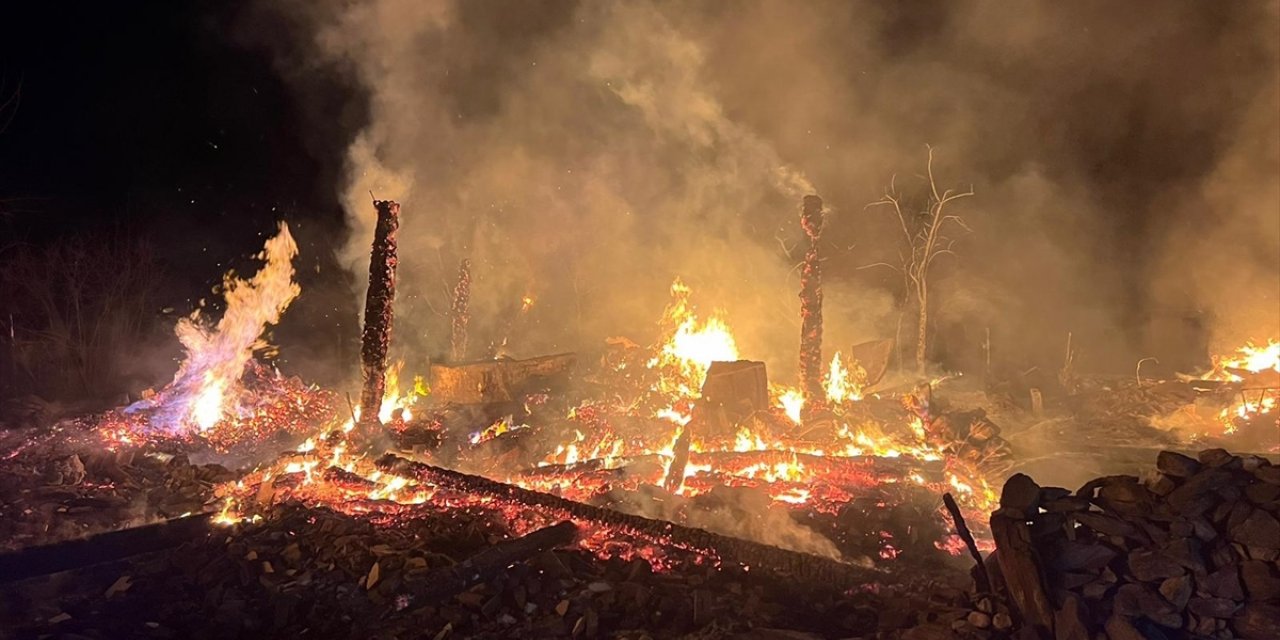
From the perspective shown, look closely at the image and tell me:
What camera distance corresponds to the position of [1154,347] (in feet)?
85.0

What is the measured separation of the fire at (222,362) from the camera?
13.6 meters

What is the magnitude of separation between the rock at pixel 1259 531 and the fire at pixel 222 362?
15980 mm

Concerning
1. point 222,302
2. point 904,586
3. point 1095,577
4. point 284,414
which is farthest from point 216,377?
point 1095,577

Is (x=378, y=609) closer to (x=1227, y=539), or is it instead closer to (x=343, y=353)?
(x=1227, y=539)

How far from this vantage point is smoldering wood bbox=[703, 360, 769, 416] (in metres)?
13.9

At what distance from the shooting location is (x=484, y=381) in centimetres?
1580

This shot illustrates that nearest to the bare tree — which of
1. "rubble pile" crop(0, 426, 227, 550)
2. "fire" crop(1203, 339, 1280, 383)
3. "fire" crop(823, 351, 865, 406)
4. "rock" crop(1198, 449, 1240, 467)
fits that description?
"fire" crop(823, 351, 865, 406)

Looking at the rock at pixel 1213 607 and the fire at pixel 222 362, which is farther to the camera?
the fire at pixel 222 362

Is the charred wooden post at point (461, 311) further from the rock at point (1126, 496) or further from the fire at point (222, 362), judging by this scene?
the rock at point (1126, 496)

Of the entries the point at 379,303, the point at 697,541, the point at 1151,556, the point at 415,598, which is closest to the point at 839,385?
the point at 697,541

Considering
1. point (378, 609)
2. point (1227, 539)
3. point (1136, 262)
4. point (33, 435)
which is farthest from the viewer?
point (1136, 262)

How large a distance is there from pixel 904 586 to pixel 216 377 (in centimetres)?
1451

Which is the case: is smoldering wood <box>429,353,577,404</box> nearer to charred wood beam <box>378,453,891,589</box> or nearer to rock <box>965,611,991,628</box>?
charred wood beam <box>378,453,891,589</box>

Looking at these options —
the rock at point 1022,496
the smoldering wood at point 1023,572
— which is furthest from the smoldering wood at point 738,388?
the smoldering wood at point 1023,572
